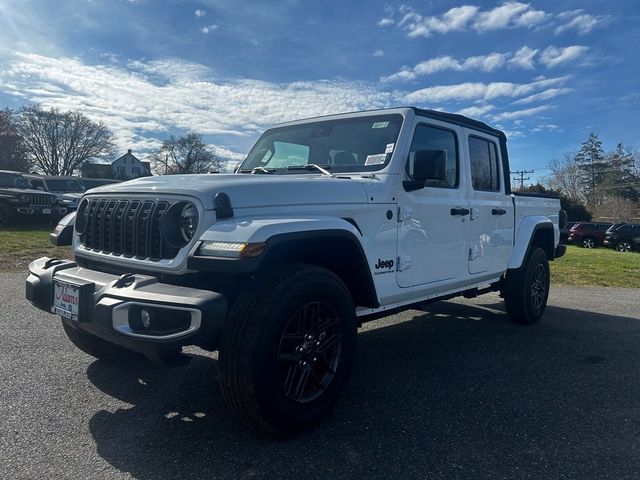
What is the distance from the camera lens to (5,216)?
50.1ft

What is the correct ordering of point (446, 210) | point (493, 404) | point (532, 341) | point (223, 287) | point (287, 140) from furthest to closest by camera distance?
1. point (532, 341)
2. point (287, 140)
3. point (446, 210)
4. point (493, 404)
5. point (223, 287)

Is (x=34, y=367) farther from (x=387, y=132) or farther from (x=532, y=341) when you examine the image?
(x=532, y=341)

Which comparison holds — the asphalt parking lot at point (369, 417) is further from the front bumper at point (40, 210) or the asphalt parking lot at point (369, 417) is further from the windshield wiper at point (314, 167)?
the front bumper at point (40, 210)

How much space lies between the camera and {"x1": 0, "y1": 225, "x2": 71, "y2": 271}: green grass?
9.36 m

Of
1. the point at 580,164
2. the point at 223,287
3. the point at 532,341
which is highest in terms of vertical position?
the point at 580,164

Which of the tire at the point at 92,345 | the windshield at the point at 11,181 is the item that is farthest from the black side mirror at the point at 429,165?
the windshield at the point at 11,181

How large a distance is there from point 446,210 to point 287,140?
4.99 ft

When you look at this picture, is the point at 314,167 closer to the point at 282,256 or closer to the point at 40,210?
the point at 282,256

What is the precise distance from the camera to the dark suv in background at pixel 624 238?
2681 centimetres

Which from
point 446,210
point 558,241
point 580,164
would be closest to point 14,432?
point 446,210

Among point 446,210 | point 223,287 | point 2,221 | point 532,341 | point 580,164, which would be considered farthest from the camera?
point 580,164

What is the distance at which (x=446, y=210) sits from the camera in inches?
165

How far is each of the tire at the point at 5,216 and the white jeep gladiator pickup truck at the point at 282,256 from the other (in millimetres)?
13710

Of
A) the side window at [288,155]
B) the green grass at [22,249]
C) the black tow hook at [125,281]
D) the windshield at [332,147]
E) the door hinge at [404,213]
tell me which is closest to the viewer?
the black tow hook at [125,281]
